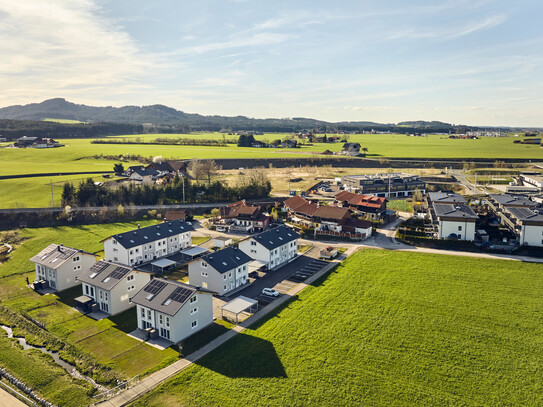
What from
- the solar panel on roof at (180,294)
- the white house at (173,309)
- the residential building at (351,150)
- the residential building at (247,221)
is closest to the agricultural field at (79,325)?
the white house at (173,309)

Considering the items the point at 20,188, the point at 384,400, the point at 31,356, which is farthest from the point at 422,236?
the point at 20,188

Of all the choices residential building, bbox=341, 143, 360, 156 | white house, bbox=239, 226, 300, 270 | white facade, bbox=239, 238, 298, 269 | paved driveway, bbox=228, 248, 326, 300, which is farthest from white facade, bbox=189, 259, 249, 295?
residential building, bbox=341, 143, 360, 156

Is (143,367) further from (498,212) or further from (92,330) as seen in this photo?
(498,212)

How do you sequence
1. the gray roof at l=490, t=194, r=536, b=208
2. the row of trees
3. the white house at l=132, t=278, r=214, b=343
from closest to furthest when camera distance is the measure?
the white house at l=132, t=278, r=214, b=343
the gray roof at l=490, t=194, r=536, b=208
the row of trees

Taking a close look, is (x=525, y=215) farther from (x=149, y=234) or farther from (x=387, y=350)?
(x=149, y=234)

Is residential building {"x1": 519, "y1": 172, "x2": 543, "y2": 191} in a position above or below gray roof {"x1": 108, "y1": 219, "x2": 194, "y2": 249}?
above

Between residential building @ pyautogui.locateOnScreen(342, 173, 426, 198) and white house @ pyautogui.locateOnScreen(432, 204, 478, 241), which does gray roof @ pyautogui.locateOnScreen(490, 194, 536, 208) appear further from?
residential building @ pyautogui.locateOnScreen(342, 173, 426, 198)
